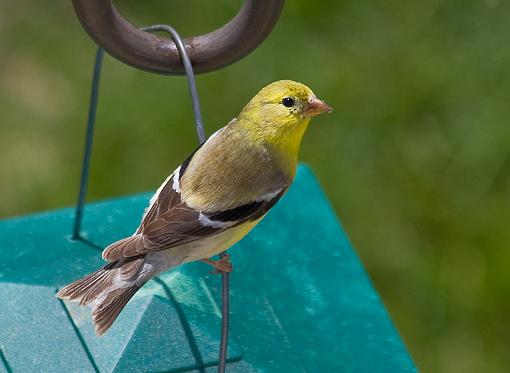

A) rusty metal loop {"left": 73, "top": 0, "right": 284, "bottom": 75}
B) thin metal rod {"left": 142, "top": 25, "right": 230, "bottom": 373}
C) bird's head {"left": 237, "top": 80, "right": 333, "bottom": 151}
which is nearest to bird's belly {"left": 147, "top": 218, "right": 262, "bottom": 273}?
thin metal rod {"left": 142, "top": 25, "right": 230, "bottom": 373}

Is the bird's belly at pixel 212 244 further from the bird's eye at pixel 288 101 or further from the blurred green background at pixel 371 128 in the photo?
the blurred green background at pixel 371 128

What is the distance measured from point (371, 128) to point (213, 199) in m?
2.55

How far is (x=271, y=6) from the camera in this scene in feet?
8.85

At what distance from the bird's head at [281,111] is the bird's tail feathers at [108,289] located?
476 millimetres

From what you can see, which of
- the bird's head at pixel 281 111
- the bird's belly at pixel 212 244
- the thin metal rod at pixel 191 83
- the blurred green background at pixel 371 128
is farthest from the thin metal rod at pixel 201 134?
the blurred green background at pixel 371 128

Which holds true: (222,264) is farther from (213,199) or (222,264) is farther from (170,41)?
(170,41)

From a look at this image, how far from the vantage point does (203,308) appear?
3033 mm

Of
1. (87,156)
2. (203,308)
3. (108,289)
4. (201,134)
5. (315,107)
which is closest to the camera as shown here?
(201,134)

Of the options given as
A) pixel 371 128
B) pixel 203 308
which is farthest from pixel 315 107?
pixel 371 128

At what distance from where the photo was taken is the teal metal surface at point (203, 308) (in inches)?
112

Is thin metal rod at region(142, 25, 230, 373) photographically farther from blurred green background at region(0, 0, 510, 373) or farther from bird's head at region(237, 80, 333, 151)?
blurred green background at region(0, 0, 510, 373)

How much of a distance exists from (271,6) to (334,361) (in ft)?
3.22

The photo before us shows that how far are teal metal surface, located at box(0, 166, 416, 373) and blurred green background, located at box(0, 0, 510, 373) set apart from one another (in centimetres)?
132

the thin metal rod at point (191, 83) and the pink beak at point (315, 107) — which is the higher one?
the thin metal rod at point (191, 83)
